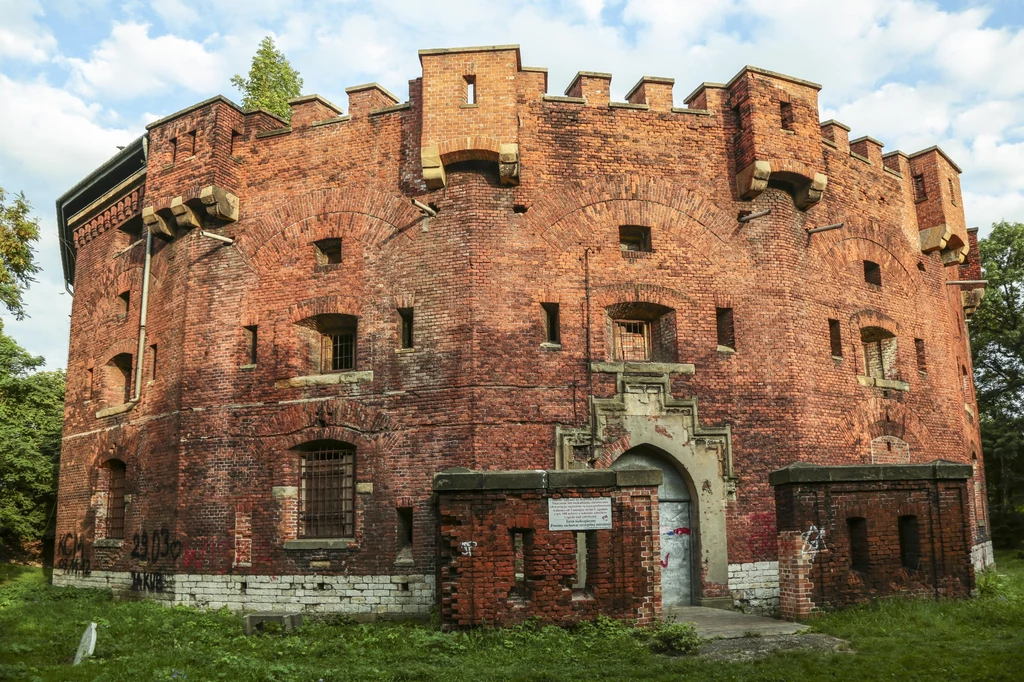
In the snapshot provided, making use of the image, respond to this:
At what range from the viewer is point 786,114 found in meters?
15.8

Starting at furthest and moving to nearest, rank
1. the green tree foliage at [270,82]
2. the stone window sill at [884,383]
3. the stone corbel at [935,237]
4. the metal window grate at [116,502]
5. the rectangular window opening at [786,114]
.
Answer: the green tree foliage at [270,82]
the stone corbel at [935,237]
the metal window grate at [116,502]
the stone window sill at [884,383]
the rectangular window opening at [786,114]

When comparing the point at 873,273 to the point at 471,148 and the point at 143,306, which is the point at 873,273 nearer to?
the point at 471,148

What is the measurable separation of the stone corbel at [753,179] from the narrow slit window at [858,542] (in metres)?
6.18

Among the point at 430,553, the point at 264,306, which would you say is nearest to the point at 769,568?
the point at 430,553

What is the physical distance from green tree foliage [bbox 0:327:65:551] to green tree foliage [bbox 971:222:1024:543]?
29032 millimetres

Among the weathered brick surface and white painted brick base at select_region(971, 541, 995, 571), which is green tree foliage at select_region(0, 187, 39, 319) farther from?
white painted brick base at select_region(971, 541, 995, 571)

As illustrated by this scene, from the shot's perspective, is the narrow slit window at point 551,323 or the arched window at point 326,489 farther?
the arched window at point 326,489

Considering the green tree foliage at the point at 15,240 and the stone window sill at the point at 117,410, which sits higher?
the green tree foliage at the point at 15,240

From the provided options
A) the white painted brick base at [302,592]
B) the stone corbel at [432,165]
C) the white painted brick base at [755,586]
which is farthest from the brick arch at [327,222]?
the white painted brick base at [755,586]

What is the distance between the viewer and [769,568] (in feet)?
45.9

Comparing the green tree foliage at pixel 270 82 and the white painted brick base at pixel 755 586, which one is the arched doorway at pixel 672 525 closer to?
the white painted brick base at pixel 755 586

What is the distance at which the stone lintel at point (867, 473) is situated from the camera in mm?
11766

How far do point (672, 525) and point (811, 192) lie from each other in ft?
21.9

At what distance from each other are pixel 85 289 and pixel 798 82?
16557 millimetres
